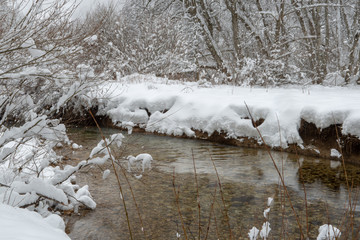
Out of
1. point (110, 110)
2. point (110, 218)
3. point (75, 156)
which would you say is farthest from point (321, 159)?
point (110, 110)

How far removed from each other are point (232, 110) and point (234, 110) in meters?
0.05

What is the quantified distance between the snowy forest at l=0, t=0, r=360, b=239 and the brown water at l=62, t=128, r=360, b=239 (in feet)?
0.23

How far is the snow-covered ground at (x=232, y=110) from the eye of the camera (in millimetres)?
5805

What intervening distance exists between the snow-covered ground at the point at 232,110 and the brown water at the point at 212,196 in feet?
2.09

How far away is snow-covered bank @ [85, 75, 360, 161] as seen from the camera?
5.78 metres

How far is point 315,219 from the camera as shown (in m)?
3.32

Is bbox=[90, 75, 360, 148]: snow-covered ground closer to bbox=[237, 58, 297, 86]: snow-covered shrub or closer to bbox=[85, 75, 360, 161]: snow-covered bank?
bbox=[85, 75, 360, 161]: snow-covered bank

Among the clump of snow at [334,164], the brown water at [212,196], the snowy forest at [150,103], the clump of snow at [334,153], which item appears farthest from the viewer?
the clump of snow at [334,153]

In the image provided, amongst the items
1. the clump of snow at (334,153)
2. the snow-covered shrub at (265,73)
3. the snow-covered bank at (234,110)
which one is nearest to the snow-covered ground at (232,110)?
the snow-covered bank at (234,110)

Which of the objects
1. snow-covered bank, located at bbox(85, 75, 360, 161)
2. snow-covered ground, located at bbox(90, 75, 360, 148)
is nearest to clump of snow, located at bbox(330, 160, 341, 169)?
snow-covered bank, located at bbox(85, 75, 360, 161)

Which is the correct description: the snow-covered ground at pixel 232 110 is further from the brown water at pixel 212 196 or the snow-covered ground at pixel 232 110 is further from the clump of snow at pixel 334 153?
the brown water at pixel 212 196

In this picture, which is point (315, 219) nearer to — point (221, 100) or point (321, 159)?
point (321, 159)

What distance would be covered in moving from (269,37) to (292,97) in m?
4.66

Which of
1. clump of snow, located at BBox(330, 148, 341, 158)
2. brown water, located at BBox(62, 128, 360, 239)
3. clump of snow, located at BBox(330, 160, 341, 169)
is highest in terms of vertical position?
clump of snow, located at BBox(330, 148, 341, 158)
